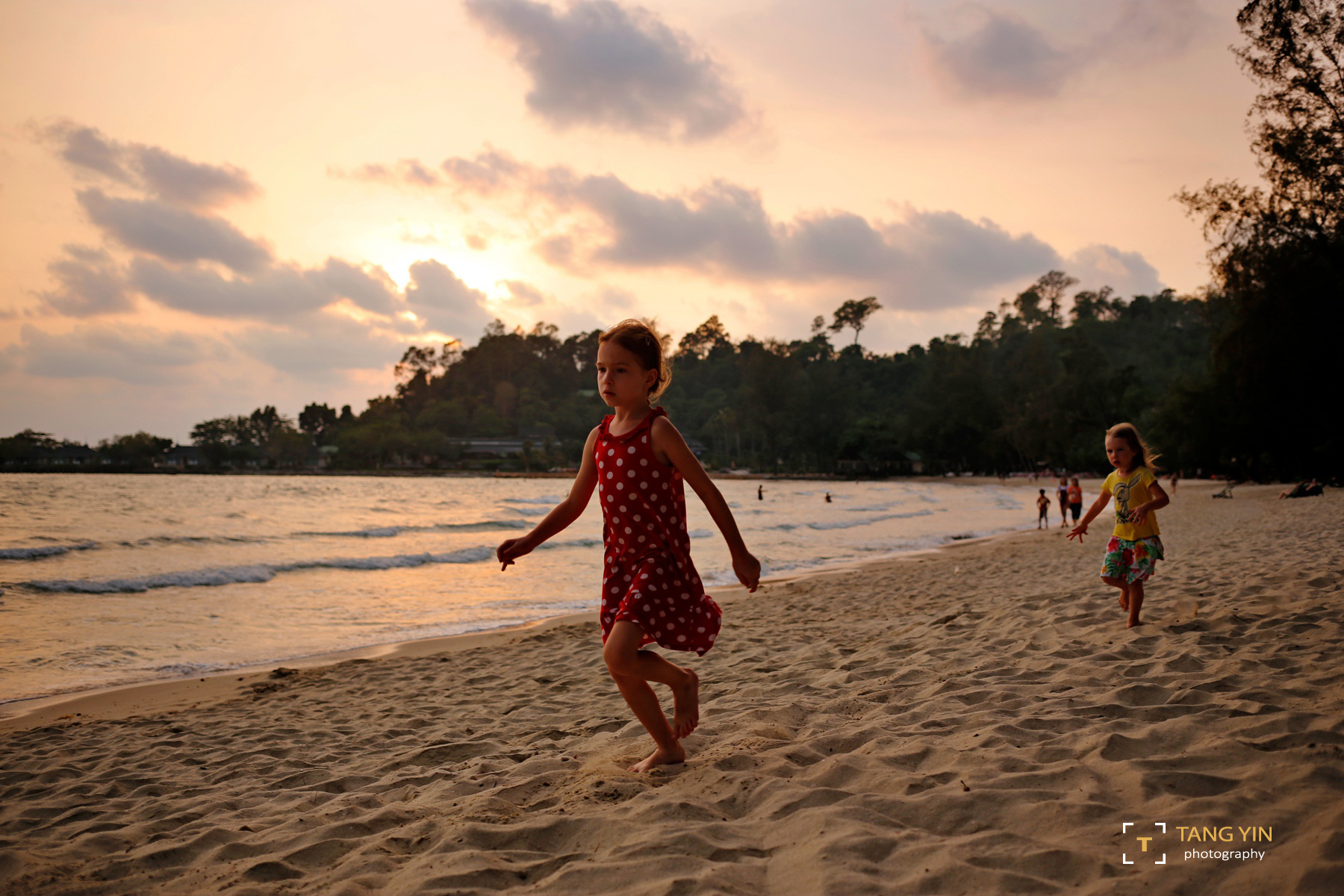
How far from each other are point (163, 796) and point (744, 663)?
3.53 meters

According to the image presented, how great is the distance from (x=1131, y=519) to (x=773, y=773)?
381 cm

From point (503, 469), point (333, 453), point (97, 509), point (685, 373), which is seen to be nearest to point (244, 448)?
point (333, 453)

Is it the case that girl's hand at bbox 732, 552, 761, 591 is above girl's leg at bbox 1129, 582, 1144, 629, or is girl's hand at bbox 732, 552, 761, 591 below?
above

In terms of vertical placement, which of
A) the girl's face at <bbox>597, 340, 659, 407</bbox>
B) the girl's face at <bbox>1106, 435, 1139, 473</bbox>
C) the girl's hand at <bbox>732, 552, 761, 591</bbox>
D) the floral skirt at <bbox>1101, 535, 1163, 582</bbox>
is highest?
the girl's face at <bbox>597, 340, 659, 407</bbox>

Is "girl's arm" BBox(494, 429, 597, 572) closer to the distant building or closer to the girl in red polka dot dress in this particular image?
the girl in red polka dot dress

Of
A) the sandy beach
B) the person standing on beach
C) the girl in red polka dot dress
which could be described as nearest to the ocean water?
the sandy beach

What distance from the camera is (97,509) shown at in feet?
95.0

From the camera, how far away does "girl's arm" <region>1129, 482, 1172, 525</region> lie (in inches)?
206

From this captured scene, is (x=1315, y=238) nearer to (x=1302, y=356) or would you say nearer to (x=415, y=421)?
(x=1302, y=356)

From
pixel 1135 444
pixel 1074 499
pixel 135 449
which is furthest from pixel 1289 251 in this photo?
pixel 135 449

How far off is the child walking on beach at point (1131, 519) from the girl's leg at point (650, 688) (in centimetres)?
349

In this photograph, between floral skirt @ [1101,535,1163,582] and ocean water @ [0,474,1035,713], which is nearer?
floral skirt @ [1101,535,1163,582]

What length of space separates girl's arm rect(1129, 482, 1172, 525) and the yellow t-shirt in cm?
2

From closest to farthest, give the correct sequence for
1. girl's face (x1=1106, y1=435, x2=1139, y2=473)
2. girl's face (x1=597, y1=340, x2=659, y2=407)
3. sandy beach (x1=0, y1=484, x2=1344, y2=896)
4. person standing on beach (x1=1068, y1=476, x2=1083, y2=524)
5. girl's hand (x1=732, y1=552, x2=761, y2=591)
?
1. sandy beach (x1=0, y1=484, x2=1344, y2=896)
2. girl's hand (x1=732, y1=552, x2=761, y2=591)
3. girl's face (x1=597, y1=340, x2=659, y2=407)
4. girl's face (x1=1106, y1=435, x2=1139, y2=473)
5. person standing on beach (x1=1068, y1=476, x2=1083, y2=524)
